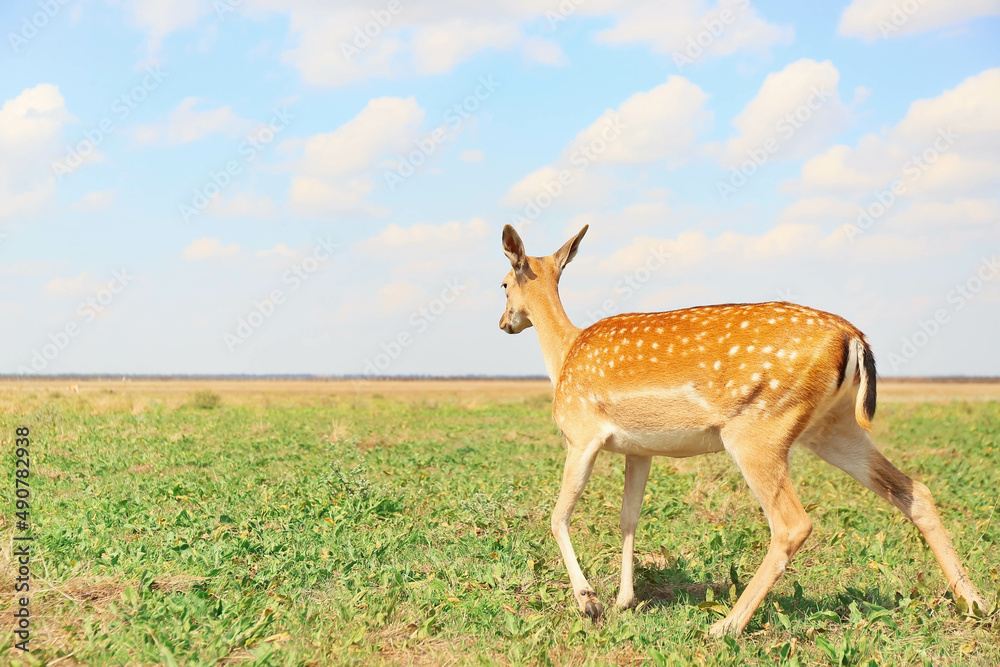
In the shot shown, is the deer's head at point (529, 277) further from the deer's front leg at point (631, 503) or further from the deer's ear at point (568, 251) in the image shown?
the deer's front leg at point (631, 503)

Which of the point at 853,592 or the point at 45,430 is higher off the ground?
the point at 45,430

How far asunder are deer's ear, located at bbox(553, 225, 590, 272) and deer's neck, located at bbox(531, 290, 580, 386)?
319 mm

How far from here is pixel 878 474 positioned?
243 inches

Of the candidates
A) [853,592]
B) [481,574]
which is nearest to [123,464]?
[481,574]

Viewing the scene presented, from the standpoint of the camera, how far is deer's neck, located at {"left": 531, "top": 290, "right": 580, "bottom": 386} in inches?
288

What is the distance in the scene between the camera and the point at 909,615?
221 inches

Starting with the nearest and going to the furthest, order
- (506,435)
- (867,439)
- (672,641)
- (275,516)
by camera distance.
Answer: (672,641)
(867,439)
(275,516)
(506,435)

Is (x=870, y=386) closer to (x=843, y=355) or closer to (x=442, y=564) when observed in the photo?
(x=843, y=355)

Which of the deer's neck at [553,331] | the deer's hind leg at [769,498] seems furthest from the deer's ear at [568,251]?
the deer's hind leg at [769,498]

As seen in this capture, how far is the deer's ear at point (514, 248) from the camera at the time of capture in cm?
746

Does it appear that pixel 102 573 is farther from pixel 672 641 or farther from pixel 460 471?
pixel 460 471

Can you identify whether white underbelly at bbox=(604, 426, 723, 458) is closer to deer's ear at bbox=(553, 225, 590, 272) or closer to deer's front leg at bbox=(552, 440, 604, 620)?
deer's front leg at bbox=(552, 440, 604, 620)

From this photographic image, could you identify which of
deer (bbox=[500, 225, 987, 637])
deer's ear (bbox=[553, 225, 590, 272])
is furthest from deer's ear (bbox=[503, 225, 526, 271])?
deer (bbox=[500, 225, 987, 637])

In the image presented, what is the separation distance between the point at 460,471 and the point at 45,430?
8.39 metres
